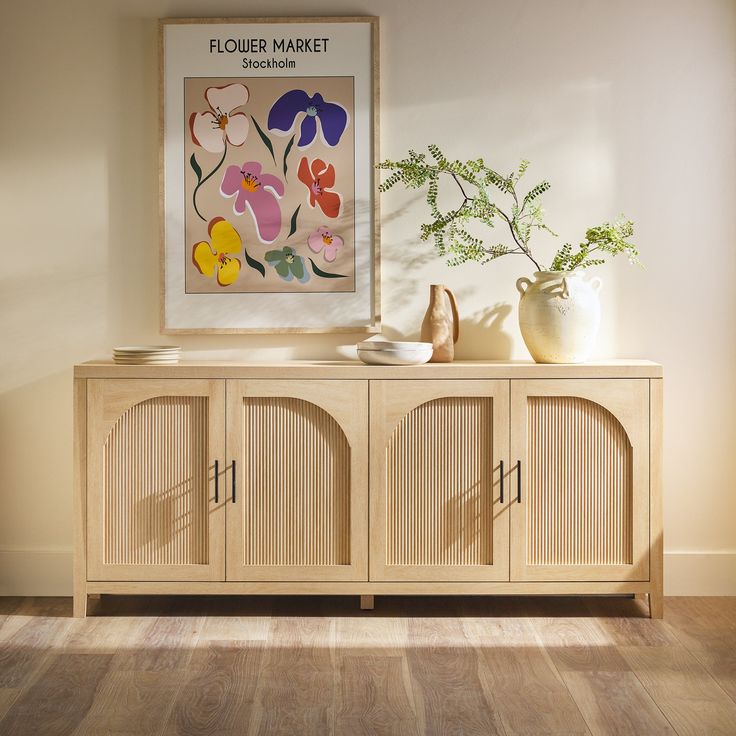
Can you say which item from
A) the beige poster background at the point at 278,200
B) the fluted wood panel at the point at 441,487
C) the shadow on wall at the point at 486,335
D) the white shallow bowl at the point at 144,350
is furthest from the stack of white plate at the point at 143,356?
the shadow on wall at the point at 486,335

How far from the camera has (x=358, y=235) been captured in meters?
3.04

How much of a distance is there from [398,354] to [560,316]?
1.81ft

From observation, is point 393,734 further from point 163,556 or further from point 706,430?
point 706,430

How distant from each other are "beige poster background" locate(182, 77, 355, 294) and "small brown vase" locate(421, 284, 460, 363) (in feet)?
1.07

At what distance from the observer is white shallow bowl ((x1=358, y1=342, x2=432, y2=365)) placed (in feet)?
8.95

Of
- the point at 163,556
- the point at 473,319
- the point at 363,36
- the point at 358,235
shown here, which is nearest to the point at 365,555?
the point at 163,556

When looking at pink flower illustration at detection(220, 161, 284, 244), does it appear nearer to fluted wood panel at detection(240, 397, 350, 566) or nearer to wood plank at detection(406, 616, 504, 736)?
fluted wood panel at detection(240, 397, 350, 566)

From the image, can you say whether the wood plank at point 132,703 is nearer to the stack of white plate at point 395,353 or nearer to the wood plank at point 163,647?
the wood plank at point 163,647

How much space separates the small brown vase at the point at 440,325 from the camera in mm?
2877

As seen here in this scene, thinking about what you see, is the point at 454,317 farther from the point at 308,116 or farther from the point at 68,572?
the point at 68,572

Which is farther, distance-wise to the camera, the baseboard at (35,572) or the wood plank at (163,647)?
the baseboard at (35,572)

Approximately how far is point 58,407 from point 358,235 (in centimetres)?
128

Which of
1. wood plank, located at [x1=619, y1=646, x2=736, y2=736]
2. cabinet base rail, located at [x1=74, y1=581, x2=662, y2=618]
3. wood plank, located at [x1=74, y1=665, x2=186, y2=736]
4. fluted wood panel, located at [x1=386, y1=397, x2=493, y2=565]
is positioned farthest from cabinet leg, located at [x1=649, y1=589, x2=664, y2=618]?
wood plank, located at [x1=74, y1=665, x2=186, y2=736]

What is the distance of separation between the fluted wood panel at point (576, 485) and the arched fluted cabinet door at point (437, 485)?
0.11 m
